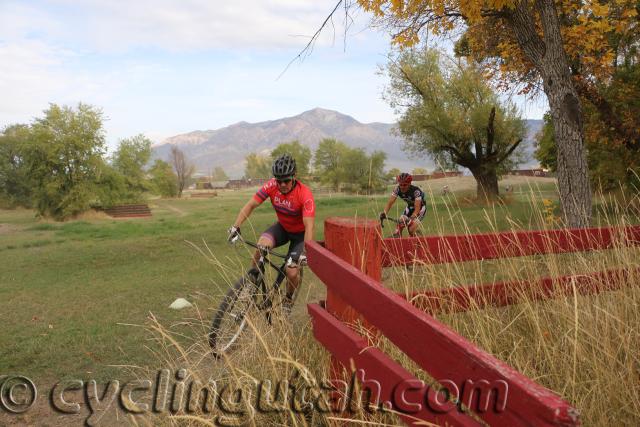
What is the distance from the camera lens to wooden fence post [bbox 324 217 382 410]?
9.69 ft

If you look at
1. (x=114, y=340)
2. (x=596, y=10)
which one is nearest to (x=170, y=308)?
(x=114, y=340)

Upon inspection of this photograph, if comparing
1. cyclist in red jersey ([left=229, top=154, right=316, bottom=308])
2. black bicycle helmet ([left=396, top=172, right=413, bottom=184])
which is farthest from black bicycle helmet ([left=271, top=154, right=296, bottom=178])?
black bicycle helmet ([left=396, top=172, right=413, bottom=184])

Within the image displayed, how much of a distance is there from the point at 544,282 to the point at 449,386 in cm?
266

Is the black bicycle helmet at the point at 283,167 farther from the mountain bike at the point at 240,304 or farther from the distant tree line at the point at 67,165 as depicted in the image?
the distant tree line at the point at 67,165

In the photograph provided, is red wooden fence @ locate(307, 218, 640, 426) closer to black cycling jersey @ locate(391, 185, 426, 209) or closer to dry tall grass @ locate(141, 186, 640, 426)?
dry tall grass @ locate(141, 186, 640, 426)

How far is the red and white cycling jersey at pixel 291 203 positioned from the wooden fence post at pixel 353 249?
9.25ft

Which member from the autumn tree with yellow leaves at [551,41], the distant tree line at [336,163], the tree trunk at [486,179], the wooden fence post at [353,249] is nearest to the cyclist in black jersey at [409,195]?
the autumn tree with yellow leaves at [551,41]

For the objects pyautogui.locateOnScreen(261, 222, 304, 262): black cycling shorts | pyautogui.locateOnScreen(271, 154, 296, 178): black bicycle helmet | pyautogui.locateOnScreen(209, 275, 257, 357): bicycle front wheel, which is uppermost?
pyautogui.locateOnScreen(271, 154, 296, 178): black bicycle helmet

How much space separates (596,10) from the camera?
8.17 m

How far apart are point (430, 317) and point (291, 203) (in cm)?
434

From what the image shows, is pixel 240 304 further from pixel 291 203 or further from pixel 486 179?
pixel 486 179

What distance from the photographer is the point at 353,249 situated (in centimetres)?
297

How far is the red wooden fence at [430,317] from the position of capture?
1459 mm

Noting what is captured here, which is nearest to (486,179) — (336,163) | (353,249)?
(353,249)
